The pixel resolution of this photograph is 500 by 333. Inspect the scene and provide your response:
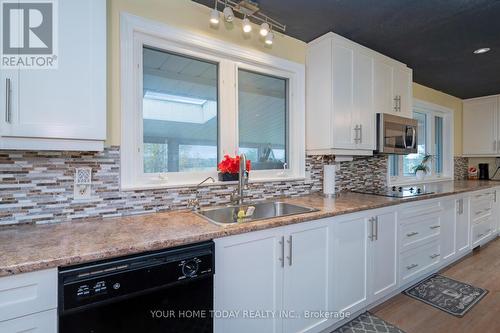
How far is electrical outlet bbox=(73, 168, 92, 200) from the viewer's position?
1.45m

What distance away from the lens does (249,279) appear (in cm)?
141

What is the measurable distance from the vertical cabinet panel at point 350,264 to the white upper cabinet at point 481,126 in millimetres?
4000

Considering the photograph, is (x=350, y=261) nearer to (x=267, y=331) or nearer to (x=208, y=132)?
(x=267, y=331)

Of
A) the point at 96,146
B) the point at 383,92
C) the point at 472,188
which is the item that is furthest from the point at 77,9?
the point at 472,188

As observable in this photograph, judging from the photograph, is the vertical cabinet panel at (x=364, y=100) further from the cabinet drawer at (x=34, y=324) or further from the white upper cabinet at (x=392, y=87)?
the cabinet drawer at (x=34, y=324)

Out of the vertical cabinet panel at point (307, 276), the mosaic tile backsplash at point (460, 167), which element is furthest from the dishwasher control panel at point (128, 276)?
the mosaic tile backsplash at point (460, 167)

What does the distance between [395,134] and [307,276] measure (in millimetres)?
1839

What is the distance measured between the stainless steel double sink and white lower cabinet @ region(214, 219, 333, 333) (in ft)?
0.71

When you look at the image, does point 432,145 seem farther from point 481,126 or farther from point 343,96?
point 343,96

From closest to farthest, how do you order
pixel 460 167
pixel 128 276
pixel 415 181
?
pixel 128 276 → pixel 415 181 → pixel 460 167

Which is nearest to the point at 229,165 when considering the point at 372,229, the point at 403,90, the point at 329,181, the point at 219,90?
the point at 219,90

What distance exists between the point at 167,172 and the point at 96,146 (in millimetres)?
558

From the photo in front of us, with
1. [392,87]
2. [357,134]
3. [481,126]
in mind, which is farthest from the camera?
[481,126]

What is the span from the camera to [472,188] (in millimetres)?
3170
